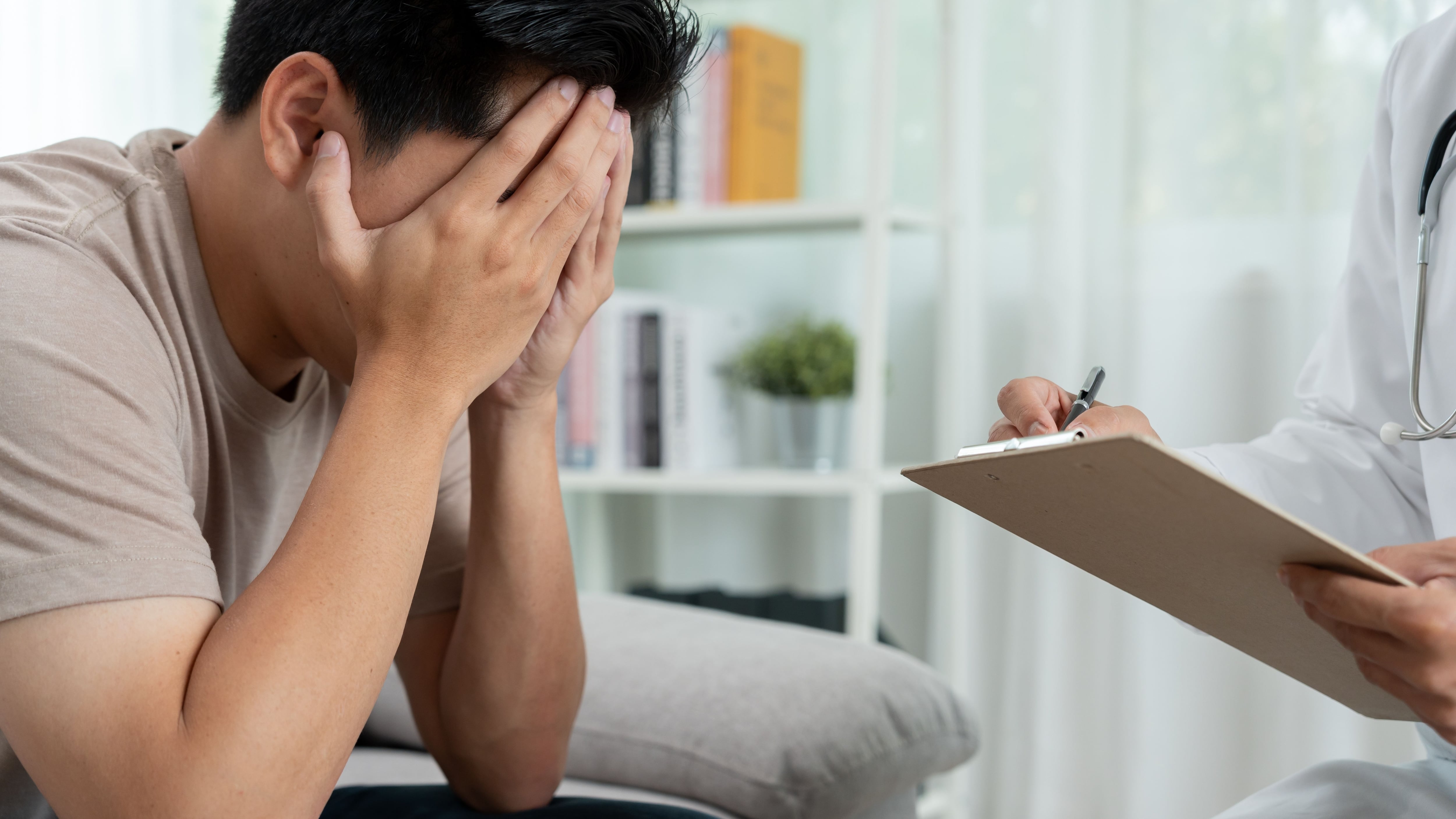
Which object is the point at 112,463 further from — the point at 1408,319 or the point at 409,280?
the point at 1408,319

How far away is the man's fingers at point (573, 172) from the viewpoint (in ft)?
2.40

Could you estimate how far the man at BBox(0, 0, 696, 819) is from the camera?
591 mm

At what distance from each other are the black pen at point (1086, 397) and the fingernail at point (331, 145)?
52cm

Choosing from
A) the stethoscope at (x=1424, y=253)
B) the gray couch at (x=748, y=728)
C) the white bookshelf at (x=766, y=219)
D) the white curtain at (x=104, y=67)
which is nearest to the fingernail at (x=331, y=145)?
the gray couch at (x=748, y=728)

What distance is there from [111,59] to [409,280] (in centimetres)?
191

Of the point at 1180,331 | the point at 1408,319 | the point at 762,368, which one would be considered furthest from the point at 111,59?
the point at 1408,319

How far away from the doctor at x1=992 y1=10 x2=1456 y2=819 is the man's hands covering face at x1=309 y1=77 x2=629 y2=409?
326 millimetres

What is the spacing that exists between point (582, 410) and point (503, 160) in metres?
1.17

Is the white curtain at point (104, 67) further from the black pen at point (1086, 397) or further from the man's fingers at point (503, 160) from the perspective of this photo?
the black pen at point (1086, 397)

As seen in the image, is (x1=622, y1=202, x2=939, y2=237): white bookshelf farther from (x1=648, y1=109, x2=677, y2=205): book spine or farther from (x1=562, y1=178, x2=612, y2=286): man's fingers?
(x1=562, y1=178, x2=612, y2=286): man's fingers

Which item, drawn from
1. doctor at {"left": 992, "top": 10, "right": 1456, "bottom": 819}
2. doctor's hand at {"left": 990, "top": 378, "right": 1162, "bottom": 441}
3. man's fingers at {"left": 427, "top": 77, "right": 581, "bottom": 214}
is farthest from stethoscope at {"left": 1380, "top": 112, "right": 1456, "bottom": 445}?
man's fingers at {"left": 427, "top": 77, "right": 581, "bottom": 214}

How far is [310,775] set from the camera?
2.00 feet

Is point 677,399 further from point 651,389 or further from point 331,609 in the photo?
point 331,609

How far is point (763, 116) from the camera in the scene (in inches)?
72.1
